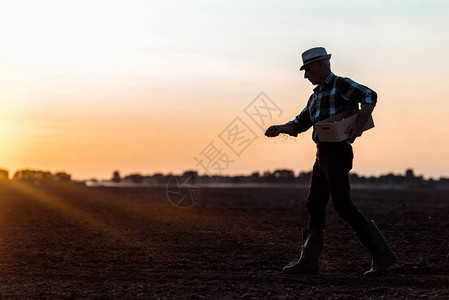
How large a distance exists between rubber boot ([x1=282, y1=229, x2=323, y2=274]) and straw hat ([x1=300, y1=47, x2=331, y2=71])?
1750mm

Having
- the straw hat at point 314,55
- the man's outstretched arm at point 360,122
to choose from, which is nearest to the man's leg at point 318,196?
the man's outstretched arm at point 360,122

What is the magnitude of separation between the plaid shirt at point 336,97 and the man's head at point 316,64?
0.07 metres

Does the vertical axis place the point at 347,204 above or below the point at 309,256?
above

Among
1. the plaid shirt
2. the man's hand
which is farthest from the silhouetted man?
the man's hand

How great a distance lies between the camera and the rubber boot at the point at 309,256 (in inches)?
273

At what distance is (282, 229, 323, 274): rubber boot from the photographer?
6941 mm

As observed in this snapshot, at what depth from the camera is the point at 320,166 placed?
6676 millimetres

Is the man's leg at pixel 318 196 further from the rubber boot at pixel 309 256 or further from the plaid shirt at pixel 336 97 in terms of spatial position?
the plaid shirt at pixel 336 97

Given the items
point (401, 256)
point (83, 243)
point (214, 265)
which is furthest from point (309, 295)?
point (83, 243)

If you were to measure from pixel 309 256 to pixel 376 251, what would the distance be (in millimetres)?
→ 709

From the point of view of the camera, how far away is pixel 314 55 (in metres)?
6.57

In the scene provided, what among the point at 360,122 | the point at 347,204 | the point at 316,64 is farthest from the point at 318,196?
the point at 316,64

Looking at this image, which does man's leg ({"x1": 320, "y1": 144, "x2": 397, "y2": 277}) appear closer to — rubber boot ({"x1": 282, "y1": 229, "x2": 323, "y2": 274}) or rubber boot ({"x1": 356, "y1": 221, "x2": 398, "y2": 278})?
rubber boot ({"x1": 356, "y1": 221, "x2": 398, "y2": 278})

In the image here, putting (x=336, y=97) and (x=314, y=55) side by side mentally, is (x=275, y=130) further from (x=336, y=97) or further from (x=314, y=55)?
(x=314, y=55)
